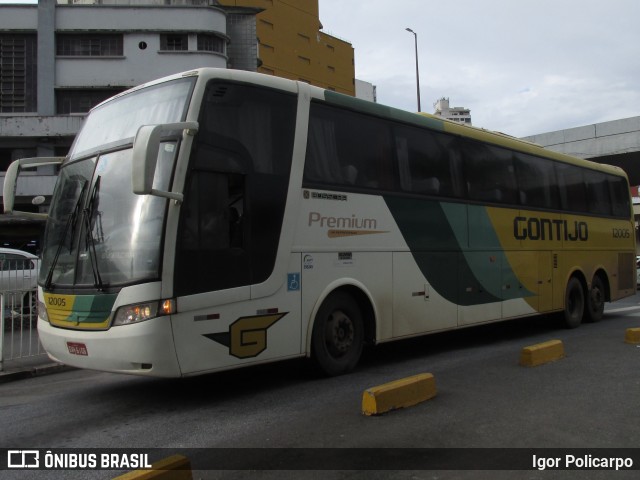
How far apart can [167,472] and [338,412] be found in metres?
2.16

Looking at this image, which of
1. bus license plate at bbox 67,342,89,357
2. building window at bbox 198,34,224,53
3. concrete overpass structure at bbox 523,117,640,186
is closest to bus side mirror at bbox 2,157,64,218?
bus license plate at bbox 67,342,89,357

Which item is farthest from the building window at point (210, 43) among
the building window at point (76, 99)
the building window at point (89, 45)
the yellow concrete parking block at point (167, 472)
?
the yellow concrete parking block at point (167, 472)

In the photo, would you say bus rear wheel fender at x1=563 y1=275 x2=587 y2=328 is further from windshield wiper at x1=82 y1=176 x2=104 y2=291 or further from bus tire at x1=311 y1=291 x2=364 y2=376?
windshield wiper at x1=82 y1=176 x2=104 y2=291

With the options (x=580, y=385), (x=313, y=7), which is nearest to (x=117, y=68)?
(x=313, y=7)

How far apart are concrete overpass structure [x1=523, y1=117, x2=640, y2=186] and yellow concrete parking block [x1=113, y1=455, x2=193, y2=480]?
26.0m

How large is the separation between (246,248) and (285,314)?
90cm

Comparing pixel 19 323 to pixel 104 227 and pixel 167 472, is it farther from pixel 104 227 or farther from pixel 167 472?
pixel 167 472

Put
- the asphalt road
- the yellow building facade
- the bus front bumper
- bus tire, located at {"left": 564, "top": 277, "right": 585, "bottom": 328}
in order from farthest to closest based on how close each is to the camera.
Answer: the yellow building facade, bus tire, located at {"left": 564, "top": 277, "right": 585, "bottom": 328}, the bus front bumper, the asphalt road

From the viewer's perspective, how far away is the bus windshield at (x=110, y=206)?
17.0ft

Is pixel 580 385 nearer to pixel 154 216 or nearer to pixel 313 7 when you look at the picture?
pixel 154 216

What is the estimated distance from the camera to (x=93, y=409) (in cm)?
569

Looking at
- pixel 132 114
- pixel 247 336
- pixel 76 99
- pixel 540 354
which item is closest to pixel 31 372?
pixel 247 336

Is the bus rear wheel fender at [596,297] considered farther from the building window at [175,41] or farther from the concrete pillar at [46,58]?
the concrete pillar at [46,58]

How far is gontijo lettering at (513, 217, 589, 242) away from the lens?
33.6ft
